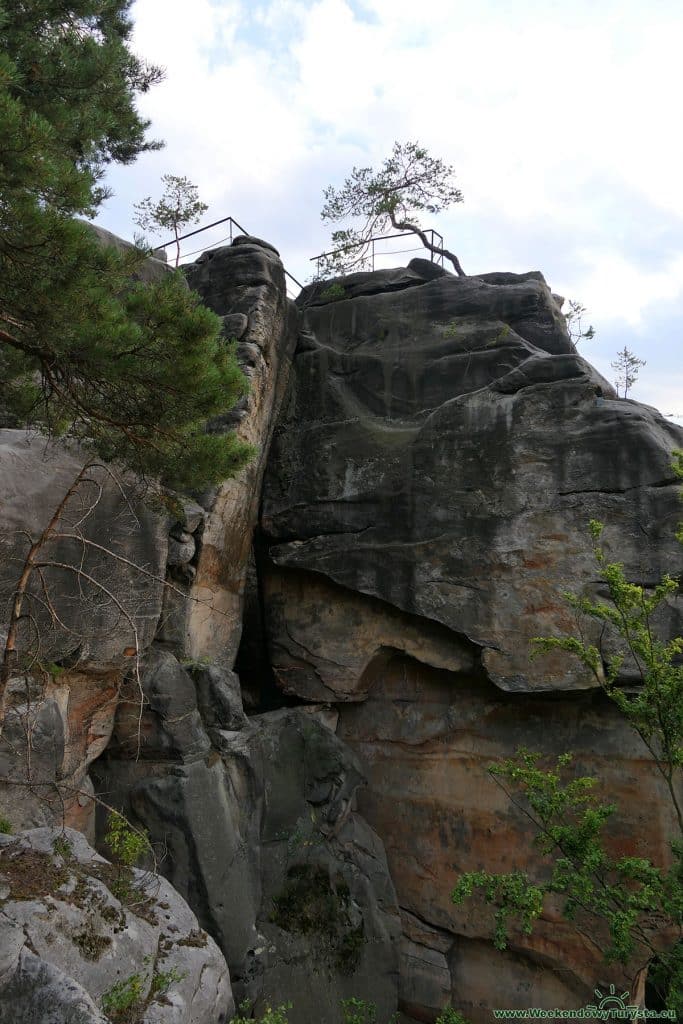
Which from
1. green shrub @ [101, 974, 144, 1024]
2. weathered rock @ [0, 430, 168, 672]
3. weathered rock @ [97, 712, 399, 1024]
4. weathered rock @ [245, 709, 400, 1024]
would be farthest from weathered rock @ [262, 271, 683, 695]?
green shrub @ [101, 974, 144, 1024]

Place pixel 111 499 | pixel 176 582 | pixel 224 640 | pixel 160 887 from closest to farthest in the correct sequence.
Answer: pixel 160 887
pixel 111 499
pixel 176 582
pixel 224 640

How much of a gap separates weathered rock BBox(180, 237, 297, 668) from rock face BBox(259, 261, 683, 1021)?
0.61 m

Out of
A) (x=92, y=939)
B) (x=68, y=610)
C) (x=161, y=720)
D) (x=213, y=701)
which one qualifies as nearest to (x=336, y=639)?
(x=213, y=701)

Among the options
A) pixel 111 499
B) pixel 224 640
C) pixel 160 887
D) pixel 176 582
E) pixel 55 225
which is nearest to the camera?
pixel 55 225

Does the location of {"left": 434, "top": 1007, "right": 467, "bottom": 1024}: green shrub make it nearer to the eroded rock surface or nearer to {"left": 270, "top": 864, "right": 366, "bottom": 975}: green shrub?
the eroded rock surface

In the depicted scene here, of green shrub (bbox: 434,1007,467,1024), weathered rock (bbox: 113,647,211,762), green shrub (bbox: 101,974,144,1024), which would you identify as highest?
weathered rock (bbox: 113,647,211,762)

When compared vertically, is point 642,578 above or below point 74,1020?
above

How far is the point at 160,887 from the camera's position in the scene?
20.0ft

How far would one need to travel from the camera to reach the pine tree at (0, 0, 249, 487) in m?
5.26

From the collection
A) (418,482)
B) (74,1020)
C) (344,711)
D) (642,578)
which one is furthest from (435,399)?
(74,1020)

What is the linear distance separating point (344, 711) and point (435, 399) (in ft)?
14.6

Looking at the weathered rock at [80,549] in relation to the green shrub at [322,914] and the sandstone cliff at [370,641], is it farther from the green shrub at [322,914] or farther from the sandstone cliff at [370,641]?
the green shrub at [322,914]

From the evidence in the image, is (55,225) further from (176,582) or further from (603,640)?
(603,640)

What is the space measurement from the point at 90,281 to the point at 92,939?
4.49 meters
